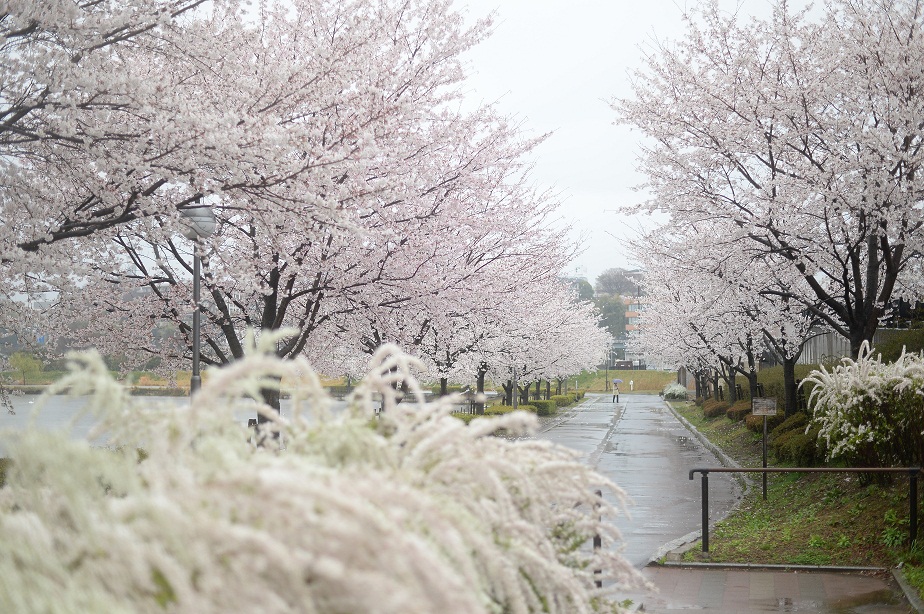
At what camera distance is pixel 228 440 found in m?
2.64

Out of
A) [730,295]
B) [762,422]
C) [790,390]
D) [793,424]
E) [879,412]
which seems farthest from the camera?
[762,422]

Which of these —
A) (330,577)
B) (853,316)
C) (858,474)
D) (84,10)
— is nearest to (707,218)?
(853,316)

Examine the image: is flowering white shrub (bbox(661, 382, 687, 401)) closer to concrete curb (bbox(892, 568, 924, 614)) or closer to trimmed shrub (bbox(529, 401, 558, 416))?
trimmed shrub (bbox(529, 401, 558, 416))

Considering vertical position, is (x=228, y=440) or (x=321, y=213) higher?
(x=321, y=213)

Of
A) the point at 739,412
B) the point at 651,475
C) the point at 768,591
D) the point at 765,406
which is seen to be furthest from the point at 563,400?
the point at 768,591

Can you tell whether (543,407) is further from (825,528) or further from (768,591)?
(768,591)

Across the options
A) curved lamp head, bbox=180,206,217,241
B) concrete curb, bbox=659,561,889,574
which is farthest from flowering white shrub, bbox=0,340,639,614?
curved lamp head, bbox=180,206,217,241

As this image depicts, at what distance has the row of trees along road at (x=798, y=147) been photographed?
13195 millimetres

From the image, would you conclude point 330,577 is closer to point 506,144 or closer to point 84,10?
point 84,10

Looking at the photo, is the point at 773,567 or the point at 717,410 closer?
the point at 773,567

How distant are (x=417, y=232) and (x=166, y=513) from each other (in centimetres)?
1190

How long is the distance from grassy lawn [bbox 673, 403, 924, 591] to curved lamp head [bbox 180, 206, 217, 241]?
639 centimetres

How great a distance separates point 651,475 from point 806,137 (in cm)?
769

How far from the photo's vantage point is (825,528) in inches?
412
